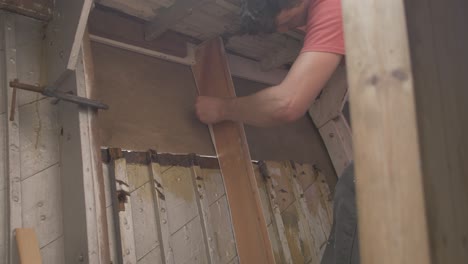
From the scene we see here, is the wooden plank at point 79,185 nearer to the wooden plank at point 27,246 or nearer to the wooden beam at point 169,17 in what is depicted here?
the wooden plank at point 27,246

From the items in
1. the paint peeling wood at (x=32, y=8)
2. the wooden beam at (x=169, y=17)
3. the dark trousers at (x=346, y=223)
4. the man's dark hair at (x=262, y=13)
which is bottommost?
the dark trousers at (x=346, y=223)

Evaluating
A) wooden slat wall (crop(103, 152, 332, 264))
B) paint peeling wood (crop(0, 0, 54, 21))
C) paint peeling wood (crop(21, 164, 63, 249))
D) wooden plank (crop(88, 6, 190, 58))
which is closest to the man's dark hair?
wooden plank (crop(88, 6, 190, 58))

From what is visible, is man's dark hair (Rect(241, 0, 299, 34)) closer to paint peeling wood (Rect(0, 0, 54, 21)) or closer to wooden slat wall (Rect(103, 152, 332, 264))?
wooden slat wall (Rect(103, 152, 332, 264))

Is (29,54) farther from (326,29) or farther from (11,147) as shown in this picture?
(326,29)

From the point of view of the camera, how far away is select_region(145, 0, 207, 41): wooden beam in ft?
6.87

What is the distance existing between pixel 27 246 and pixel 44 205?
23 centimetres

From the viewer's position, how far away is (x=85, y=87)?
1649mm

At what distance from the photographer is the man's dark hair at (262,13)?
1965 mm

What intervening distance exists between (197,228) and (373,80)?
1.61 metres

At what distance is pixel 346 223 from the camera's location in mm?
1278

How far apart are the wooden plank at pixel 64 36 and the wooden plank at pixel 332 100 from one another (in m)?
1.92

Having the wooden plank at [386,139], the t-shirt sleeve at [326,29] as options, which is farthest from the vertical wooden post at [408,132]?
the t-shirt sleeve at [326,29]

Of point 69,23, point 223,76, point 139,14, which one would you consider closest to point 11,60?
point 69,23

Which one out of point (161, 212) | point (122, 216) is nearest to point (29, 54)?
point (122, 216)
